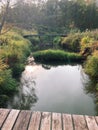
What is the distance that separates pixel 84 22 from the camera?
27.9 meters

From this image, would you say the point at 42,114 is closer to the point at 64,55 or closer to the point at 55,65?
the point at 55,65

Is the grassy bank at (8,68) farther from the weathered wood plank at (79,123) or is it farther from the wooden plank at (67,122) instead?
the weathered wood plank at (79,123)

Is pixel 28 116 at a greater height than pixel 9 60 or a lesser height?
greater

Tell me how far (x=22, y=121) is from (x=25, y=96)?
170 inches

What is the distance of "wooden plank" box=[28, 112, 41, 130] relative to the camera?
3.80 metres

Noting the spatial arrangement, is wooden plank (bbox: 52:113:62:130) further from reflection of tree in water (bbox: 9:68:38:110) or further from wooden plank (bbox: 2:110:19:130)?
reflection of tree in water (bbox: 9:68:38:110)

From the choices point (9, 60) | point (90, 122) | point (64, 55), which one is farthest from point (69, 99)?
point (64, 55)

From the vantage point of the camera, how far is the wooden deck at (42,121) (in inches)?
150

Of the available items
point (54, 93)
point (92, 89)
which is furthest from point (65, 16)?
point (54, 93)

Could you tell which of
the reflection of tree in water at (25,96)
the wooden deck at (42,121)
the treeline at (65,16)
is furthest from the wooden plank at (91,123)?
the treeline at (65,16)

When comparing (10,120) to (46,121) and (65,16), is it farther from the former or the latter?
(65,16)

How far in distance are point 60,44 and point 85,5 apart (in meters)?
8.03

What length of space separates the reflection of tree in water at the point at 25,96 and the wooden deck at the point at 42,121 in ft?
10.0

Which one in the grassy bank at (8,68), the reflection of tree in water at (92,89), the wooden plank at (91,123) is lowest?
the reflection of tree in water at (92,89)
